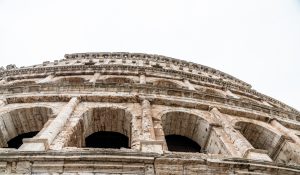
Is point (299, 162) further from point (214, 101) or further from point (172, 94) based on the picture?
point (172, 94)

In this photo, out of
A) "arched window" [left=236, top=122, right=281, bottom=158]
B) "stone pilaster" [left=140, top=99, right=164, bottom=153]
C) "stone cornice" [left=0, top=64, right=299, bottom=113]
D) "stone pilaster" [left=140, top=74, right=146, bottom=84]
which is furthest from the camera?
"stone cornice" [left=0, top=64, right=299, bottom=113]

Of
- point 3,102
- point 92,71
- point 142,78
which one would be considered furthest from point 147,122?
point 92,71

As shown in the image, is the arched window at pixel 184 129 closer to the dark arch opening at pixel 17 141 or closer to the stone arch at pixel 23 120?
the stone arch at pixel 23 120

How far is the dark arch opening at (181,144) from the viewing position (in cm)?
988

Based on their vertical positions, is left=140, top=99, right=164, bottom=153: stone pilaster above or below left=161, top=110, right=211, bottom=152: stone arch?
above

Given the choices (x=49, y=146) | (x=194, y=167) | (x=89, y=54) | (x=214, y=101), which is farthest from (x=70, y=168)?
(x=89, y=54)

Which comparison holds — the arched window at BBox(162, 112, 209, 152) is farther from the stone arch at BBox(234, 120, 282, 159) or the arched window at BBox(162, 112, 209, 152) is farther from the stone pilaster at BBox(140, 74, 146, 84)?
the stone pilaster at BBox(140, 74, 146, 84)

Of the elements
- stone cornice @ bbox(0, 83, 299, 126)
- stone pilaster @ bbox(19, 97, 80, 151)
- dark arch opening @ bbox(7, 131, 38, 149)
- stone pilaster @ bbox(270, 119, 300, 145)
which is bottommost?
dark arch opening @ bbox(7, 131, 38, 149)

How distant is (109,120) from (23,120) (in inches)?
112

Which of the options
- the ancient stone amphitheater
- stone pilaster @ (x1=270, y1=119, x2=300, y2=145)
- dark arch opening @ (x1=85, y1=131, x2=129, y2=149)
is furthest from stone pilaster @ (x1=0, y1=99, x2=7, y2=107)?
stone pilaster @ (x1=270, y1=119, x2=300, y2=145)

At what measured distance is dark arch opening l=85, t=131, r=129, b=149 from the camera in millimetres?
9781

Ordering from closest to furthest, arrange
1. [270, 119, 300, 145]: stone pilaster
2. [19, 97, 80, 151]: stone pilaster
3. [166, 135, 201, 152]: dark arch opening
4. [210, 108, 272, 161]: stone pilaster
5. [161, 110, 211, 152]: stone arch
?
1. [19, 97, 80, 151]: stone pilaster
2. [210, 108, 272, 161]: stone pilaster
3. [166, 135, 201, 152]: dark arch opening
4. [270, 119, 300, 145]: stone pilaster
5. [161, 110, 211, 152]: stone arch

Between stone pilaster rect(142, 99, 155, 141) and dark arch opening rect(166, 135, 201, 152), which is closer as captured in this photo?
stone pilaster rect(142, 99, 155, 141)

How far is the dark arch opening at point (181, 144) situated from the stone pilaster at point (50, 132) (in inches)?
132
